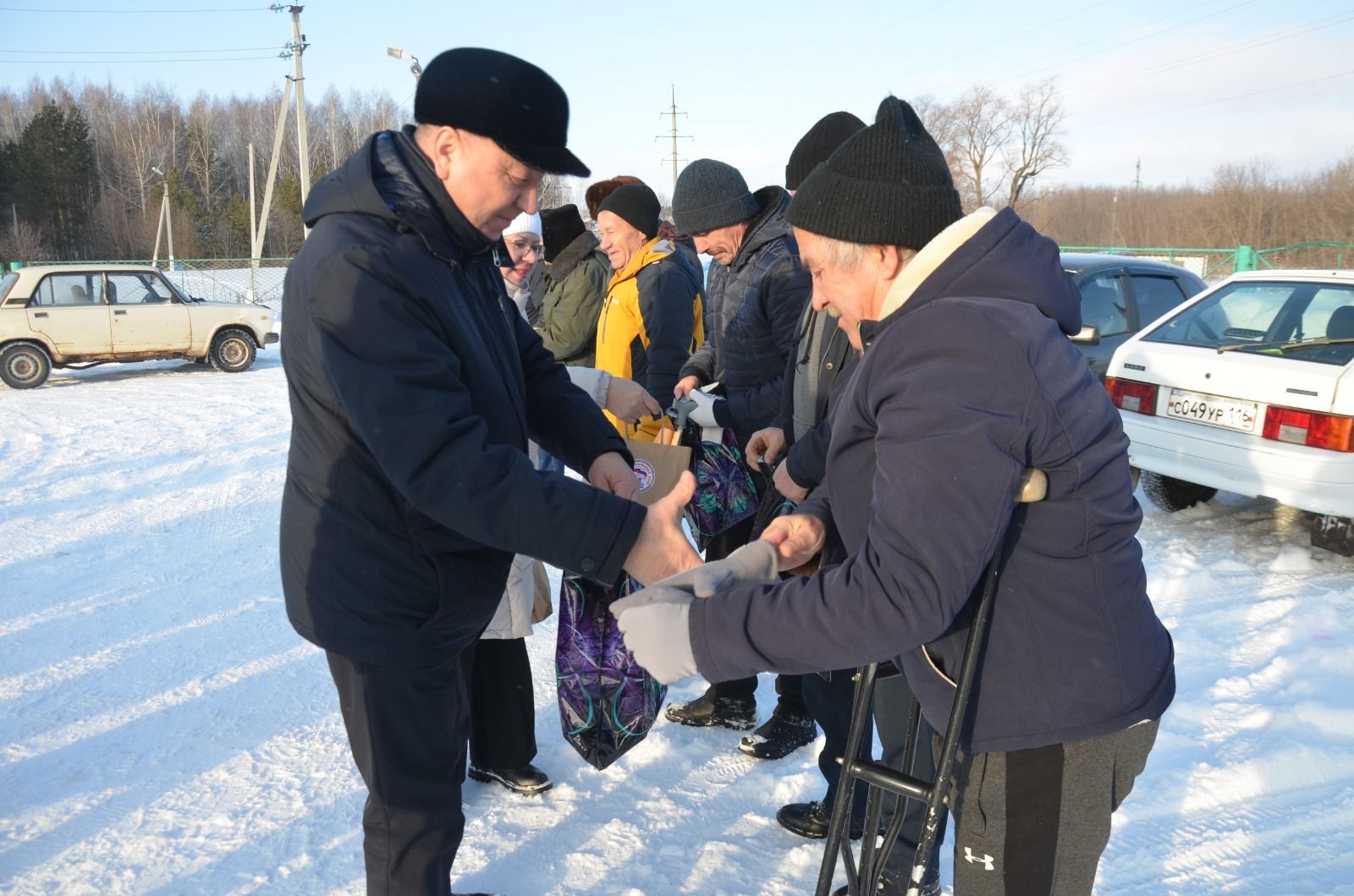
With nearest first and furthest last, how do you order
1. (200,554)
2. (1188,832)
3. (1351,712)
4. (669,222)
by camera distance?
(1188,832)
(1351,712)
(669,222)
(200,554)

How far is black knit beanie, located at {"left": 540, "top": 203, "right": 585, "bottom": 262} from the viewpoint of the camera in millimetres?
5309

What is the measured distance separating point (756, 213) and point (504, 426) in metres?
2.20

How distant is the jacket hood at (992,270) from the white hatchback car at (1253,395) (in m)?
4.76

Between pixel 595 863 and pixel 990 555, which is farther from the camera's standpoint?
pixel 595 863

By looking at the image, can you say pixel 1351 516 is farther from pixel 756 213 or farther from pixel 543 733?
pixel 543 733

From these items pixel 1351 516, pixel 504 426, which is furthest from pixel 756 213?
pixel 1351 516

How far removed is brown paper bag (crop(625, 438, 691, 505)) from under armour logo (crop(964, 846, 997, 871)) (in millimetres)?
1680

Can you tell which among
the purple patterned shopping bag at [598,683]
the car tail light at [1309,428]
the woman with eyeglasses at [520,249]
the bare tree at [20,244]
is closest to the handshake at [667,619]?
the purple patterned shopping bag at [598,683]

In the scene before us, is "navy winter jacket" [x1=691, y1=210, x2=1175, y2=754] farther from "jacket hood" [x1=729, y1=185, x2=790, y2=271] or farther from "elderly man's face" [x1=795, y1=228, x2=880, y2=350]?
"jacket hood" [x1=729, y1=185, x2=790, y2=271]

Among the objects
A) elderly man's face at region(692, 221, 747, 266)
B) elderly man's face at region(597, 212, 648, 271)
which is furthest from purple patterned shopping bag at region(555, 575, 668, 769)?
elderly man's face at region(597, 212, 648, 271)

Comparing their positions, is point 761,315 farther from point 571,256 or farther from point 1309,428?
point 1309,428

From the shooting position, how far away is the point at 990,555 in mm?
1433

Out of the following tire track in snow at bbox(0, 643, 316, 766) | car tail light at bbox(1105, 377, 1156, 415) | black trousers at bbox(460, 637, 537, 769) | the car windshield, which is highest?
the car windshield

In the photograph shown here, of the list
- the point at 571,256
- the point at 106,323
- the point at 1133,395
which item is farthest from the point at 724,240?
the point at 106,323
